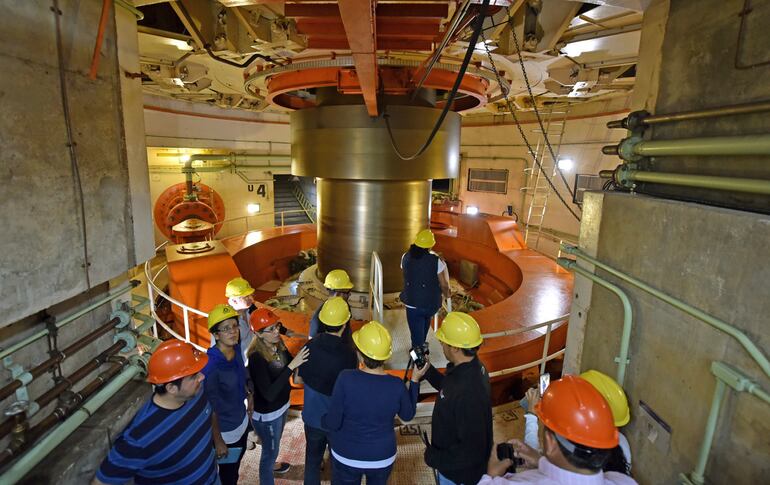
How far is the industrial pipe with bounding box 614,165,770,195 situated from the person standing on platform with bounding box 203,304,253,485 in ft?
7.87

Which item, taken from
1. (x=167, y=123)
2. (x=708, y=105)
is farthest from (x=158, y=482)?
(x=167, y=123)

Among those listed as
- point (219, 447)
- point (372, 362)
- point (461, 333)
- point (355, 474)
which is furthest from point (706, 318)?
point (219, 447)

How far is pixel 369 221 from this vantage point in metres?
5.46

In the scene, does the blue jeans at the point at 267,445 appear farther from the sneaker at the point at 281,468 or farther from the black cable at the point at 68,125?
the black cable at the point at 68,125

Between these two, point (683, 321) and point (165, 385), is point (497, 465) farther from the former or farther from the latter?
point (165, 385)

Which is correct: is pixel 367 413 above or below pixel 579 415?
below

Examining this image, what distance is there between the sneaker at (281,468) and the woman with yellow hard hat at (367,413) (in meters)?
0.89

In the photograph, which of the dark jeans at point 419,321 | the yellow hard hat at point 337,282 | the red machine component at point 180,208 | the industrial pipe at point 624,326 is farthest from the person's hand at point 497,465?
the red machine component at point 180,208

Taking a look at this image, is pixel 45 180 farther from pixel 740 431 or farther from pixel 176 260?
pixel 176 260

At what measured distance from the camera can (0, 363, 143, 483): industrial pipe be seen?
1521 mm

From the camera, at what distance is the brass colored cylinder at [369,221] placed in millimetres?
5387

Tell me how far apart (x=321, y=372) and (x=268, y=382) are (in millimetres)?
352

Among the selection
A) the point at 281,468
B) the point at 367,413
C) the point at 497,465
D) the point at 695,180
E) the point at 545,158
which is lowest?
the point at 281,468

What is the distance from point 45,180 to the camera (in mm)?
1633
